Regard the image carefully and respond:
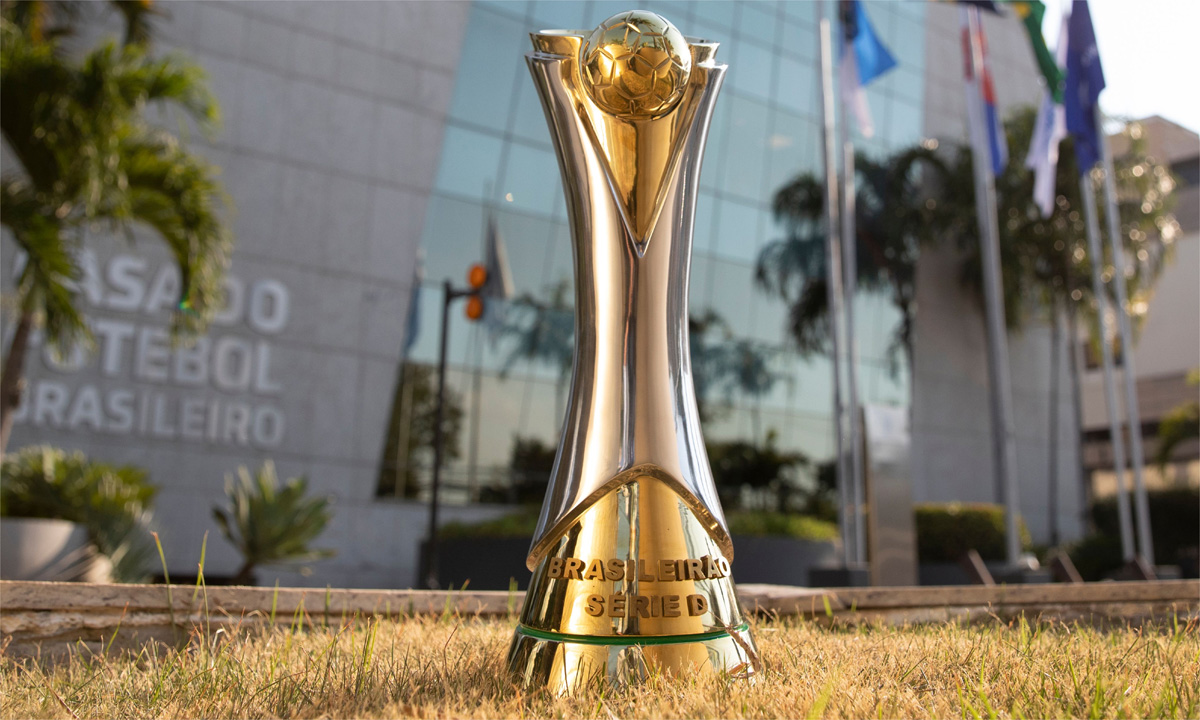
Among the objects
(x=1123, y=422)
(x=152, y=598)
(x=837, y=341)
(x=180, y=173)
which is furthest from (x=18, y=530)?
(x=1123, y=422)

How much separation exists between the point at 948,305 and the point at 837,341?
1048cm

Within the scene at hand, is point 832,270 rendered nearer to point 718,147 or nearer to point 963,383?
point 718,147

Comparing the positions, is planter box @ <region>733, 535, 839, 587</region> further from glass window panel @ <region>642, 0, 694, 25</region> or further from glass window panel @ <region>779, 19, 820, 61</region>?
glass window panel @ <region>779, 19, 820, 61</region>

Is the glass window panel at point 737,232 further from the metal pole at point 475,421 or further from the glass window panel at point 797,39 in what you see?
the metal pole at point 475,421

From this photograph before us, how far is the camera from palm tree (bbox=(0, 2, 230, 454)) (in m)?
8.05

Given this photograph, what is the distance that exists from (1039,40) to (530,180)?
8.70 m

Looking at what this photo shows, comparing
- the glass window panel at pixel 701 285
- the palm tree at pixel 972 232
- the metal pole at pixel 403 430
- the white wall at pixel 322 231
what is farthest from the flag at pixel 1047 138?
the metal pole at pixel 403 430

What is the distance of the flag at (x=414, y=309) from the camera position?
16.2 m

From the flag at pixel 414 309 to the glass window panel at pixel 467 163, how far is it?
1.50 metres

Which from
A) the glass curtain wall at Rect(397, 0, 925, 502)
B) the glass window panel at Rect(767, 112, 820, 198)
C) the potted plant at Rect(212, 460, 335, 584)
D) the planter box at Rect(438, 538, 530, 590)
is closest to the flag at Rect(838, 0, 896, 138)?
the glass curtain wall at Rect(397, 0, 925, 502)

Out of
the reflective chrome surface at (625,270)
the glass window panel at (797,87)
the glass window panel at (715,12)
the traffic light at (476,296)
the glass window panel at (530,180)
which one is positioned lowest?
the reflective chrome surface at (625,270)

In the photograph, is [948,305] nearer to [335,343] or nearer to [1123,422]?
[1123,422]

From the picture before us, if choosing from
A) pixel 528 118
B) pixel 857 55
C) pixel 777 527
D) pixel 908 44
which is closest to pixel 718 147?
pixel 528 118

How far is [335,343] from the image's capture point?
1566 centimetres
